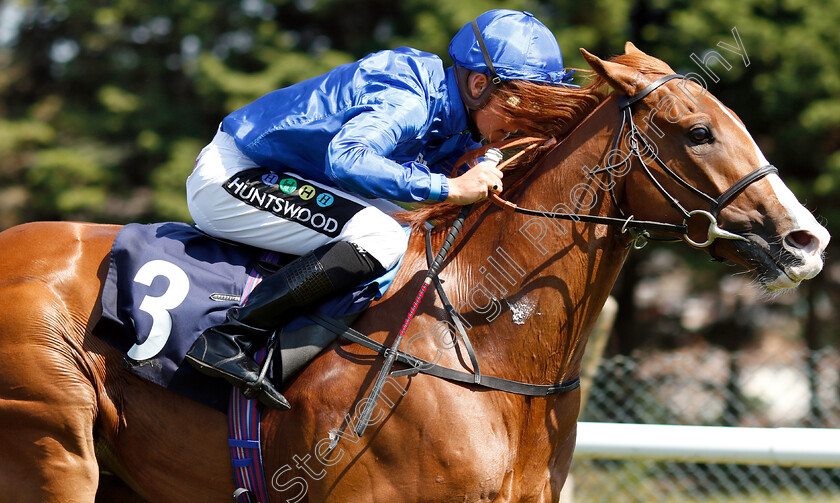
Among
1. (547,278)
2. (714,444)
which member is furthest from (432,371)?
(714,444)

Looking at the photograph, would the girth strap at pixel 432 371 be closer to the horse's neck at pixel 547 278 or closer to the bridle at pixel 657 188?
the horse's neck at pixel 547 278

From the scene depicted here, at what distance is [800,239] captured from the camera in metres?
2.38

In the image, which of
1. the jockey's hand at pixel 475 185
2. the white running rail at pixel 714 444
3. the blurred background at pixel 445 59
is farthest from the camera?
the blurred background at pixel 445 59

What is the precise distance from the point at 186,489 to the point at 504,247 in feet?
4.69

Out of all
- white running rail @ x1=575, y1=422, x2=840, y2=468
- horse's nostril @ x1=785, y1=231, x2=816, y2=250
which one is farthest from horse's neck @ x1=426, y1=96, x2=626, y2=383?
white running rail @ x1=575, y1=422, x2=840, y2=468

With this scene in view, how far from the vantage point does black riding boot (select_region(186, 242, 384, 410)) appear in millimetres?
2564

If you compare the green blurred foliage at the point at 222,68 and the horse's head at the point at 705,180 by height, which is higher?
the horse's head at the point at 705,180

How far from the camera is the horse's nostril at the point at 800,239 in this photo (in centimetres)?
237

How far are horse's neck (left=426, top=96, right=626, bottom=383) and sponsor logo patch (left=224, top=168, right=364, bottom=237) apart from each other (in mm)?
432

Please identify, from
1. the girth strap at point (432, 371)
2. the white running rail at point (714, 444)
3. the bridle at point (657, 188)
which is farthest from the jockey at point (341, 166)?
the white running rail at point (714, 444)

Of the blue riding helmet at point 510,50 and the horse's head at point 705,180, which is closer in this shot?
the horse's head at point 705,180

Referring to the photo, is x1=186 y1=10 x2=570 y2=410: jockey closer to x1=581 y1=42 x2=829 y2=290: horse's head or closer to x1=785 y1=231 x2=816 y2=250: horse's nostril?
x1=581 y1=42 x2=829 y2=290: horse's head

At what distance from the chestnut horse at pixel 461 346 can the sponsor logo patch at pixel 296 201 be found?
12.0 inches

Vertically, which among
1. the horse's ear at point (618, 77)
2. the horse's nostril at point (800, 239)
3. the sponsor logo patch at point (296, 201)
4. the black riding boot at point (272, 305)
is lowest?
the black riding boot at point (272, 305)
